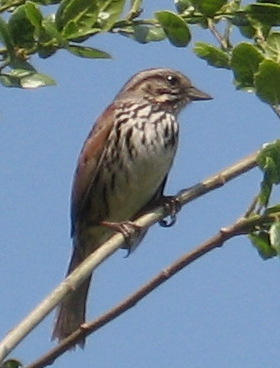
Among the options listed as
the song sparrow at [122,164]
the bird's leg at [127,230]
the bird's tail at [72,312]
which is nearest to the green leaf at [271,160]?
the bird's leg at [127,230]

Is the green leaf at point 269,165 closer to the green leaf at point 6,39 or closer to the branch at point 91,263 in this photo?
the branch at point 91,263

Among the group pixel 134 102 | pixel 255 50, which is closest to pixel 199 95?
pixel 134 102

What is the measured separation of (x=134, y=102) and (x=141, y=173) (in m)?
0.68

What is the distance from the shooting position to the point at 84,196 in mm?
6168

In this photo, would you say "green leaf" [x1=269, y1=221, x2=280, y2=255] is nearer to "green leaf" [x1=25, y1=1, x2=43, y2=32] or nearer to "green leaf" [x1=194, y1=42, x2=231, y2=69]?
"green leaf" [x1=194, y1=42, x2=231, y2=69]

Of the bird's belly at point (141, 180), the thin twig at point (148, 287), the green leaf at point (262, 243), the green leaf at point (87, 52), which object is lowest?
the thin twig at point (148, 287)

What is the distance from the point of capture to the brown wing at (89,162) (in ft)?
20.1

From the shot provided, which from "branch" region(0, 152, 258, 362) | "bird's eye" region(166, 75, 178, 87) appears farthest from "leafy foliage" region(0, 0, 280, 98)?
"bird's eye" region(166, 75, 178, 87)

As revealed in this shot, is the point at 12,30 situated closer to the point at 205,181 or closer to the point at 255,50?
the point at 255,50

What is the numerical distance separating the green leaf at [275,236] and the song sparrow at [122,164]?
2786 millimetres

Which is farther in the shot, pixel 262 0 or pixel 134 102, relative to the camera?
pixel 134 102

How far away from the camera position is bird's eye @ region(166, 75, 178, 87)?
6.46 m

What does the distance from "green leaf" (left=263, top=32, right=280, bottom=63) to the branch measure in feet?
0.94

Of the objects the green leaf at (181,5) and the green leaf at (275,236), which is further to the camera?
the green leaf at (181,5)
